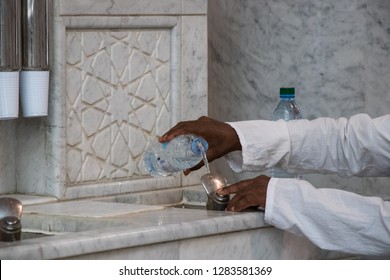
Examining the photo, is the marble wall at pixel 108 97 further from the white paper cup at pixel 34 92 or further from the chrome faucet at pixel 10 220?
the chrome faucet at pixel 10 220

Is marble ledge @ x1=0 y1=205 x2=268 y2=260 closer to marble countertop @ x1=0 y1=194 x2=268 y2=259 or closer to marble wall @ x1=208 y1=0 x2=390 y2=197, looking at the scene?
marble countertop @ x1=0 y1=194 x2=268 y2=259

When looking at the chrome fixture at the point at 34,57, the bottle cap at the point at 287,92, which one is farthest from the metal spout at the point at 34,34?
the bottle cap at the point at 287,92

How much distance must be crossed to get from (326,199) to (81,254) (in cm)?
63

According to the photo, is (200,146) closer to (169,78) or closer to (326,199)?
(326,199)

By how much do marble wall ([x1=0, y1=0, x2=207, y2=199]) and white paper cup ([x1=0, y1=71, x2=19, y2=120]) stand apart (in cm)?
13

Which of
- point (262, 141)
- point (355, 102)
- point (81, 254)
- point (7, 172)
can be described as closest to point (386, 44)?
point (355, 102)

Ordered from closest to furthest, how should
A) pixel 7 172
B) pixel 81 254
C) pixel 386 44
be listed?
pixel 81 254
pixel 7 172
pixel 386 44

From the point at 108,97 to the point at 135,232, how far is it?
740mm

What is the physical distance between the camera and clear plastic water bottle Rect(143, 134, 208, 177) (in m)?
2.75

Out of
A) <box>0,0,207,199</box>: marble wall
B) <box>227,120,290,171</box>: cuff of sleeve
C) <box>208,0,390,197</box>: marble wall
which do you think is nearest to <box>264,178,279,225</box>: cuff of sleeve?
<box>227,120,290,171</box>: cuff of sleeve

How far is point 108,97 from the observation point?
3.07m

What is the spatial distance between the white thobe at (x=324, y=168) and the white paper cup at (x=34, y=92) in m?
0.47

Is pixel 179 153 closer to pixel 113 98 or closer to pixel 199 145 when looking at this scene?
pixel 199 145
